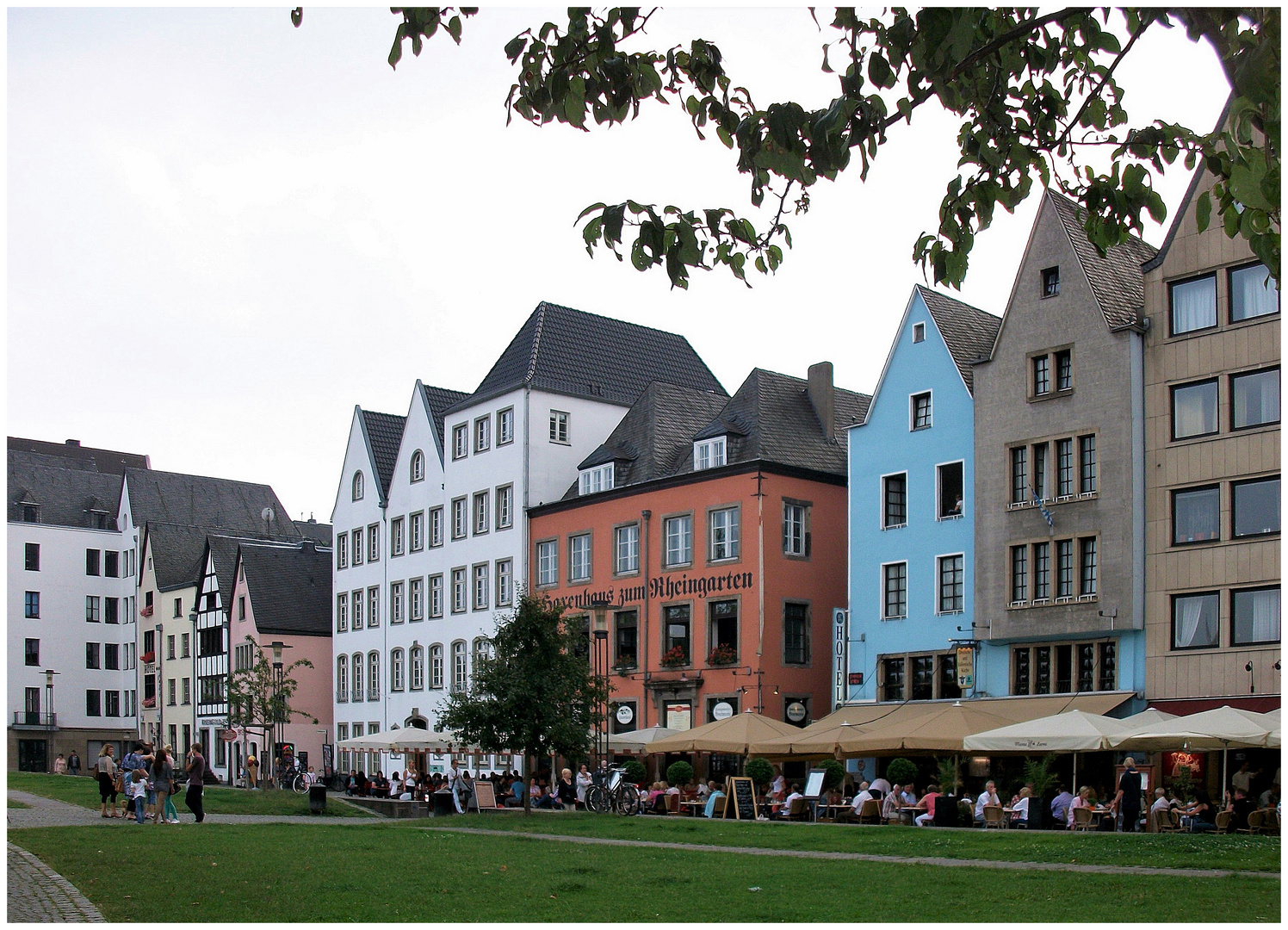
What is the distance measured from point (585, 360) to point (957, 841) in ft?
126

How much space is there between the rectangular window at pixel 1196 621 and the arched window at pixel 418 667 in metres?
34.3

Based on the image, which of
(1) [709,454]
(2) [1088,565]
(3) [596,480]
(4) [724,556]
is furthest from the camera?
(3) [596,480]

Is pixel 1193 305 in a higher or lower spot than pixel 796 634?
higher

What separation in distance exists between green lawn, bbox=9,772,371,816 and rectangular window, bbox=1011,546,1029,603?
1776cm

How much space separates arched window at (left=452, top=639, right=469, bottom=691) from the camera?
5994 cm

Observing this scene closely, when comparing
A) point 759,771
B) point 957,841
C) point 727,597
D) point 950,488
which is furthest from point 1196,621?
point 727,597

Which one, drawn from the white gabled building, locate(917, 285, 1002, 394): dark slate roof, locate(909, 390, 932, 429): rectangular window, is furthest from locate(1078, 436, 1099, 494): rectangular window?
the white gabled building

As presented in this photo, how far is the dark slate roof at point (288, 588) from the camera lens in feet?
249

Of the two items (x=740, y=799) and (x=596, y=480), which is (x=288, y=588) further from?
(x=740, y=799)

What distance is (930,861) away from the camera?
20688 mm

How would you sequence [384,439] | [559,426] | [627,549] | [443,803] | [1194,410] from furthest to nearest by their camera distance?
1. [384,439]
2. [559,426]
3. [627,549]
4. [443,803]
5. [1194,410]

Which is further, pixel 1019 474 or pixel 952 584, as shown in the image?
pixel 952 584

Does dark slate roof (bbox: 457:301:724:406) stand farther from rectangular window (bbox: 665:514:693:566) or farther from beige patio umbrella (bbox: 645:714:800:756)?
beige patio umbrella (bbox: 645:714:800:756)

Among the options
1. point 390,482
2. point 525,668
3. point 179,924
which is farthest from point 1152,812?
point 390,482
